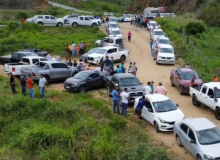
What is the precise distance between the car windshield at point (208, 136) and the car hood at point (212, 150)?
0.23 m

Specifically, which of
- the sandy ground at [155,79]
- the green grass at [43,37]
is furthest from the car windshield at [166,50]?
the green grass at [43,37]

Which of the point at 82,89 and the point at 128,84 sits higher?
the point at 128,84

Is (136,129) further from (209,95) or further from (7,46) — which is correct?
(7,46)

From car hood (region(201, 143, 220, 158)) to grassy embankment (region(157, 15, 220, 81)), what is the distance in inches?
510

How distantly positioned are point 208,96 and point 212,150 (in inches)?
262

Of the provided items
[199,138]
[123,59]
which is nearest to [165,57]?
[123,59]

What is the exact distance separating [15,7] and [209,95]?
65825 millimetres

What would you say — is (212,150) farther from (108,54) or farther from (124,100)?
(108,54)

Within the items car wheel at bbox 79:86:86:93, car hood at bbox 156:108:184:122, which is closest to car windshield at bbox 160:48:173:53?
car wheel at bbox 79:86:86:93

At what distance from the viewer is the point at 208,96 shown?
20.4 m

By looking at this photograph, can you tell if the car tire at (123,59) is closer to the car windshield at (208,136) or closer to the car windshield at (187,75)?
the car windshield at (187,75)

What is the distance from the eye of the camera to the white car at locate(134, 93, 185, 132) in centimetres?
1747

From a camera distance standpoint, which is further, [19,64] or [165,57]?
[165,57]

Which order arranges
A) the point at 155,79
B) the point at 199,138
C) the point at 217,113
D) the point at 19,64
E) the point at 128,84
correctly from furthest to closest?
1. the point at 155,79
2. the point at 19,64
3. the point at 128,84
4. the point at 217,113
5. the point at 199,138
